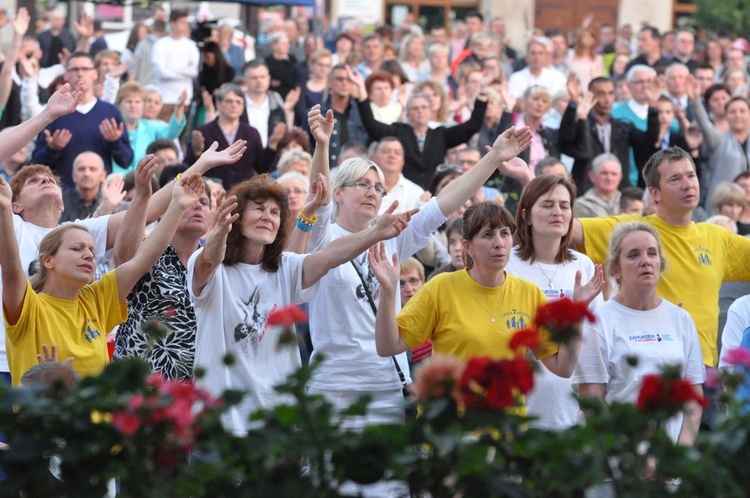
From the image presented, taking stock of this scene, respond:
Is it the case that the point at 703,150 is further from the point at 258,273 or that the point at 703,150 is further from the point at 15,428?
the point at 15,428

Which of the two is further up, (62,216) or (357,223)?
(357,223)

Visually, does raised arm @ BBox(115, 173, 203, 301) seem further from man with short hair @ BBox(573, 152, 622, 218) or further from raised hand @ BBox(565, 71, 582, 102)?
raised hand @ BBox(565, 71, 582, 102)

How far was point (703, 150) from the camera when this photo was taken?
1173 centimetres

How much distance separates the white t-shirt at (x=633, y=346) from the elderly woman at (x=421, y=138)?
507 cm

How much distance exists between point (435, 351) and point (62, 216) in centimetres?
427

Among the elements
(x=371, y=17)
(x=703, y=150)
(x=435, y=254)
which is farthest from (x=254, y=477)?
(x=371, y=17)

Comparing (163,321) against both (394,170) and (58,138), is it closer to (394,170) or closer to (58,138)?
(394,170)

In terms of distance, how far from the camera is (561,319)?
10.4ft

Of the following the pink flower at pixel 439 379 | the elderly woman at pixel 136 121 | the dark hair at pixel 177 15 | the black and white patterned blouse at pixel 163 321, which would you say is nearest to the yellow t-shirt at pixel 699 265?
the black and white patterned blouse at pixel 163 321

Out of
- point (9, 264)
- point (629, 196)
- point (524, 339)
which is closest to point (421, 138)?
point (629, 196)

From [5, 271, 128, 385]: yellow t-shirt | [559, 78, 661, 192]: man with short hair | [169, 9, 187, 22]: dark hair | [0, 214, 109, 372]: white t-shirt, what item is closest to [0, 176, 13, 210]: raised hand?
[5, 271, 128, 385]: yellow t-shirt

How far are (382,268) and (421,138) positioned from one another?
18.5 ft

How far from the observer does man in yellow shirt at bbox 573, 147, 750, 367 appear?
20.2 ft

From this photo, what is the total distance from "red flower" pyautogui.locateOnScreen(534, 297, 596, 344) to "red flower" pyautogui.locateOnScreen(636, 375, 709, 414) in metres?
0.23
